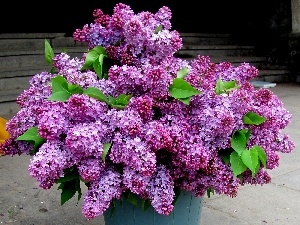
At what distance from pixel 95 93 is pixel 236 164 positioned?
0.70m

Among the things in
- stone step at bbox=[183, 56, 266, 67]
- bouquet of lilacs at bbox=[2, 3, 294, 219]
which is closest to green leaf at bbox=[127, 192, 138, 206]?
bouquet of lilacs at bbox=[2, 3, 294, 219]

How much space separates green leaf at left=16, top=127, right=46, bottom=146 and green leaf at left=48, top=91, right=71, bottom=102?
201 mm

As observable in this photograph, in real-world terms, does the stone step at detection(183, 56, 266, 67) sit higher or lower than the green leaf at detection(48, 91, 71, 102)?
lower

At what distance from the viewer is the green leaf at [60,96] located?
2.27 meters

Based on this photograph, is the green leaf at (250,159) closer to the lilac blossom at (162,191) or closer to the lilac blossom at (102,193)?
the lilac blossom at (162,191)

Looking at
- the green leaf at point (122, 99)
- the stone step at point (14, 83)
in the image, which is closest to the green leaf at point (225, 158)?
the green leaf at point (122, 99)

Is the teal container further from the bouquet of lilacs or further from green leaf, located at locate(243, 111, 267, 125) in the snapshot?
green leaf, located at locate(243, 111, 267, 125)

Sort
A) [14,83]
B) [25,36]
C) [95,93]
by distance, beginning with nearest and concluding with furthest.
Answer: [95,93] → [14,83] → [25,36]

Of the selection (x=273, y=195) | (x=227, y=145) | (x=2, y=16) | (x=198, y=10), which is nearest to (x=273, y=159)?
(x=227, y=145)

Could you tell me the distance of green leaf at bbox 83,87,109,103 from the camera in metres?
2.25

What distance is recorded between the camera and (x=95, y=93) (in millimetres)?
2262

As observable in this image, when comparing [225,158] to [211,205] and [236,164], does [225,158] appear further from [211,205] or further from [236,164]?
[211,205]

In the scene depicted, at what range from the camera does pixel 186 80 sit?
2.41 metres

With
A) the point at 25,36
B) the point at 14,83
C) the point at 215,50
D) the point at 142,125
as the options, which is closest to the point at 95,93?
the point at 142,125
